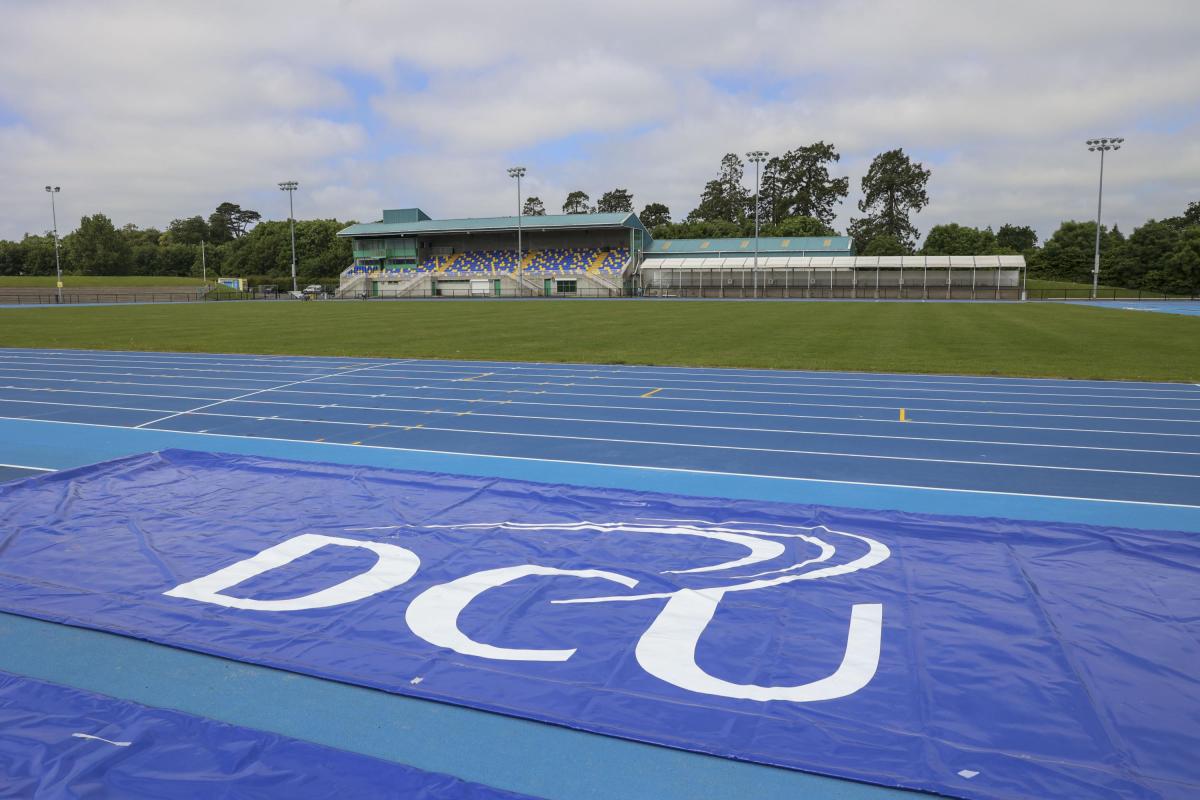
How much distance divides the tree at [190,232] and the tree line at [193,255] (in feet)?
55.7

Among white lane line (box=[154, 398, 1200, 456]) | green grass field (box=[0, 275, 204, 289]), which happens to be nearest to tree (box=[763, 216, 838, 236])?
green grass field (box=[0, 275, 204, 289])

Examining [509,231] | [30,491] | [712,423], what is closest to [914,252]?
[509,231]

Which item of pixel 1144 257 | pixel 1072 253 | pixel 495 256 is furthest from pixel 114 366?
pixel 1072 253

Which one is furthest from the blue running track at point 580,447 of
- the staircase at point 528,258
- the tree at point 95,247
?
the tree at point 95,247

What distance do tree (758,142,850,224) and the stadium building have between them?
24425 mm

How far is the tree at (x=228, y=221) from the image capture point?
386 feet

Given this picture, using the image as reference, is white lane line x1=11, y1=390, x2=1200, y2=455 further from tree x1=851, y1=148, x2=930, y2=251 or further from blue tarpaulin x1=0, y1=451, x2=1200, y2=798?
tree x1=851, y1=148, x2=930, y2=251

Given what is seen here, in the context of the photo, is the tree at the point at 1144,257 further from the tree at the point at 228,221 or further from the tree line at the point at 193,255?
the tree at the point at 228,221

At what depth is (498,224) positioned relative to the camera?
225 feet

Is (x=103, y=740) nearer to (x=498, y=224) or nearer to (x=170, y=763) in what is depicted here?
(x=170, y=763)

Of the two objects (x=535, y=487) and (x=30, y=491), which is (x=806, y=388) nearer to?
(x=535, y=487)

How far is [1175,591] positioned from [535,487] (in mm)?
4413

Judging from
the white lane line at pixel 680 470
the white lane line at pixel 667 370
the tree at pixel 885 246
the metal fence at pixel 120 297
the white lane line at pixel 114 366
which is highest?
the tree at pixel 885 246

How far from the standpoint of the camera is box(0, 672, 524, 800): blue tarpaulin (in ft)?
9.05
